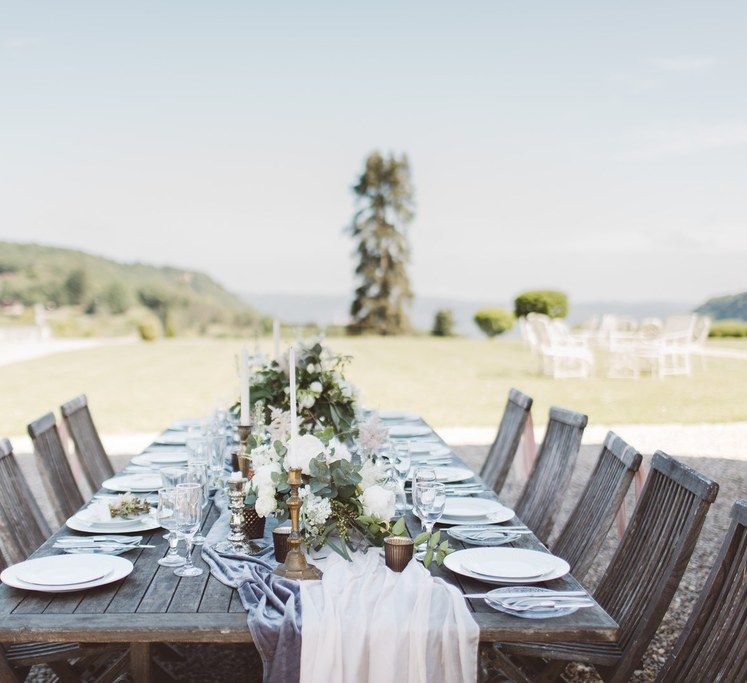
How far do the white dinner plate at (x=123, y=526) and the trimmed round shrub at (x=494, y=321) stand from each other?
77.5 ft

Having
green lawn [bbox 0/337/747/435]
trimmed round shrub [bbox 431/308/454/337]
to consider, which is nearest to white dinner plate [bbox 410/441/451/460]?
green lawn [bbox 0/337/747/435]

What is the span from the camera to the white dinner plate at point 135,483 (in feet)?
11.3

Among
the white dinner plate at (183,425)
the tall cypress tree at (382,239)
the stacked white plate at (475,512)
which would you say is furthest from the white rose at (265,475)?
the tall cypress tree at (382,239)

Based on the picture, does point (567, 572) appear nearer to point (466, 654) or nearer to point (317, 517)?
point (466, 654)

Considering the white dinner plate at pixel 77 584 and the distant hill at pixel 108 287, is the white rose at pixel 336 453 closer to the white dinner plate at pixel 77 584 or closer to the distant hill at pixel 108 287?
the white dinner plate at pixel 77 584

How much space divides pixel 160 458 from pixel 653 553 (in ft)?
7.64

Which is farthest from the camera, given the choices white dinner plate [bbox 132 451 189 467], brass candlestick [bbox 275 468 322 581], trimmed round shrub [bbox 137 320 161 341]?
trimmed round shrub [bbox 137 320 161 341]

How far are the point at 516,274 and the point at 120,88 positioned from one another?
19.5 metres

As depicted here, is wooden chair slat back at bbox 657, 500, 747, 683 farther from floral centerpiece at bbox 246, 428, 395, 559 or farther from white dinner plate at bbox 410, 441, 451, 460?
white dinner plate at bbox 410, 441, 451, 460

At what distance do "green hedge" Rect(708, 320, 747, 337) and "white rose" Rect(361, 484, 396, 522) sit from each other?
25.0 m

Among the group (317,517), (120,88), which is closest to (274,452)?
(317,517)

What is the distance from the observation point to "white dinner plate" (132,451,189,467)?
399 cm

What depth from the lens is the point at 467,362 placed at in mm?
18641

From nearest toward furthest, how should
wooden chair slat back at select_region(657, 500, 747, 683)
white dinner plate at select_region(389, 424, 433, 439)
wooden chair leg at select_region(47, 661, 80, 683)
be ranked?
wooden chair slat back at select_region(657, 500, 747, 683), wooden chair leg at select_region(47, 661, 80, 683), white dinner plate at select_region(389, 424, 433, 439)
